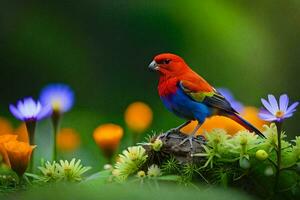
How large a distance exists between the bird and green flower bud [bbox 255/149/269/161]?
0.07m

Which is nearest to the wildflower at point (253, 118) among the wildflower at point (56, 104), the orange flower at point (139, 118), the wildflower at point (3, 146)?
the orange flower at point (139, 118)

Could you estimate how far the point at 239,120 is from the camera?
838 millimetres

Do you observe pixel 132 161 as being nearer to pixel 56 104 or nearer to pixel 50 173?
pixel 50 173

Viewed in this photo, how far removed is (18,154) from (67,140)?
37cm

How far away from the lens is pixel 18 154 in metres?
0.73

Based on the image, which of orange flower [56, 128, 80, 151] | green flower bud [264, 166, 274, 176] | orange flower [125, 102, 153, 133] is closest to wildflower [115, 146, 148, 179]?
green flower bud [264, 166, 274, 176]

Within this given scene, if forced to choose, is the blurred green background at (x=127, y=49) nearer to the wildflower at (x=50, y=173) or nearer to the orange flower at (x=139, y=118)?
the orange flower at (x=139, y=118)

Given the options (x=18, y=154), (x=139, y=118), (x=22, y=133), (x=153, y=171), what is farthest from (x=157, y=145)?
(x=22, y=133)

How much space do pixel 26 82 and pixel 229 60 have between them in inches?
12.7

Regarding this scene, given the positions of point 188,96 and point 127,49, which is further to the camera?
point 127,49

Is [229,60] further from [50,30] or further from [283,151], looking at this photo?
[283,151]

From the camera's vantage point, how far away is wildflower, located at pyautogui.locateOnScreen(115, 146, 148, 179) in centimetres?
75

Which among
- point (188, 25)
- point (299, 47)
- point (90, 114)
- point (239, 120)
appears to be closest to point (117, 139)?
point (239, 120)

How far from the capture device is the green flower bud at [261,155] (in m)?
0.72
